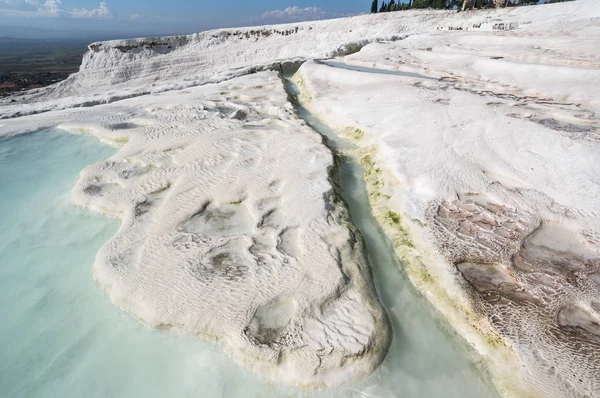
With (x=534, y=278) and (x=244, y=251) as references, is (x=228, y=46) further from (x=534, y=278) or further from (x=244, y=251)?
(x=534, y=278)

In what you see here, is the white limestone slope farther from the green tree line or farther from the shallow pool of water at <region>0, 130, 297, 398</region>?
the green tree line

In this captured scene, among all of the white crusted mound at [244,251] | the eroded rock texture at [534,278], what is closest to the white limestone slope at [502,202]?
the eroded rock texture at [534,278]

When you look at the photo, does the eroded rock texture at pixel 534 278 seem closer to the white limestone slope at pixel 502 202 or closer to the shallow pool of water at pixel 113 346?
the white limestone slope at pixel 502 202

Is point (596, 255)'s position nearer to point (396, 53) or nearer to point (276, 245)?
point (276, 245)

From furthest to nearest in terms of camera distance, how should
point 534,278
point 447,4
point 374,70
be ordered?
point 447,4, point 374,70, point 534,278

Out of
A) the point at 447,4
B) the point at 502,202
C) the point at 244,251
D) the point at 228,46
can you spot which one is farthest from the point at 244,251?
the point at 447,4

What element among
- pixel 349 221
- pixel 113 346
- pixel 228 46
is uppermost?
pixel 113 346
